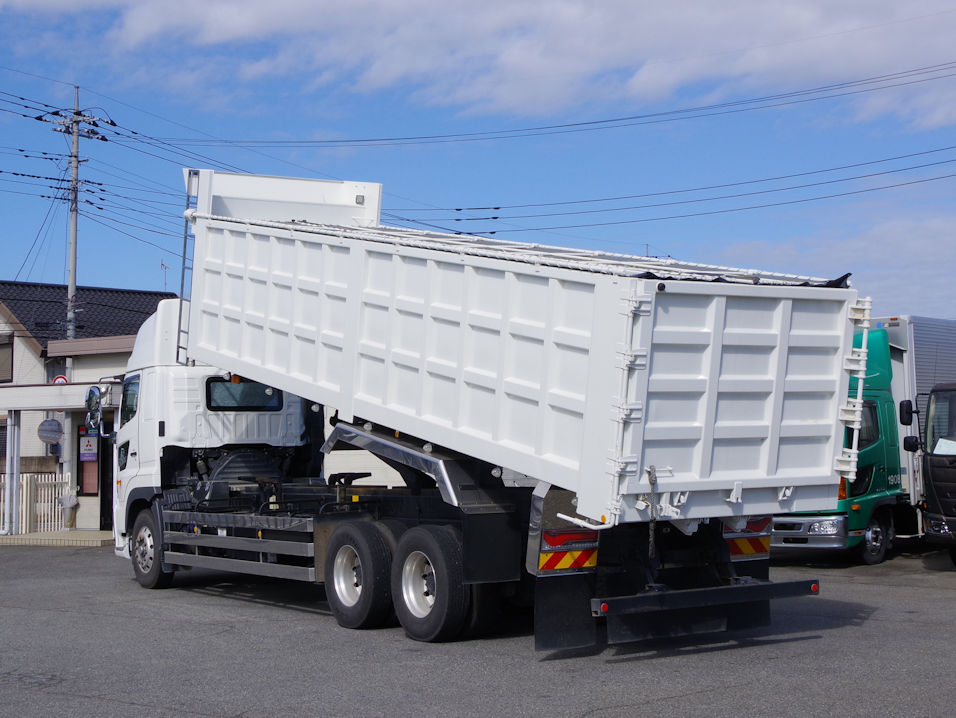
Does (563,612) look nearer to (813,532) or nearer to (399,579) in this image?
(399,579)

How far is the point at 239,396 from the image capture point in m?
13.6

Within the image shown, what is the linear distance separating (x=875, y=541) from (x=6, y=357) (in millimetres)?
25477

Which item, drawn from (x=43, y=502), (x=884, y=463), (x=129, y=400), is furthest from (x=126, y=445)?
(x=43, y=502)

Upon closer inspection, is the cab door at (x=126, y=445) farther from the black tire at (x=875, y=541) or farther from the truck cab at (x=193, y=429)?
the black tire at (x=875, y=541)

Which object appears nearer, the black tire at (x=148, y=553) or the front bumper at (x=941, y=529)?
the black tire at (x=148, y=553)

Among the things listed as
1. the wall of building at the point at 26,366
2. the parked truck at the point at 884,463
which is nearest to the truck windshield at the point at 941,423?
the parked truck at the point at 884,463

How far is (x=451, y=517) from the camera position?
30.9 ft

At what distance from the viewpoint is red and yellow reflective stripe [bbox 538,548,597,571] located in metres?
8.04

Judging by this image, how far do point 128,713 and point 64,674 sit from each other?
5.19ft

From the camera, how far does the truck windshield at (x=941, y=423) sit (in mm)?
13867

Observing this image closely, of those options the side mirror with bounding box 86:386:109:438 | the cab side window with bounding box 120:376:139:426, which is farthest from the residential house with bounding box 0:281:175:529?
the side mirror with bounding box 86:386:109:438

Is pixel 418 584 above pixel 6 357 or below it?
above

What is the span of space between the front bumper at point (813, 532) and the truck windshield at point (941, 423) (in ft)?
4.82

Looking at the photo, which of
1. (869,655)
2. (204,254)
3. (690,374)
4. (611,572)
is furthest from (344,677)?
(204,254)
